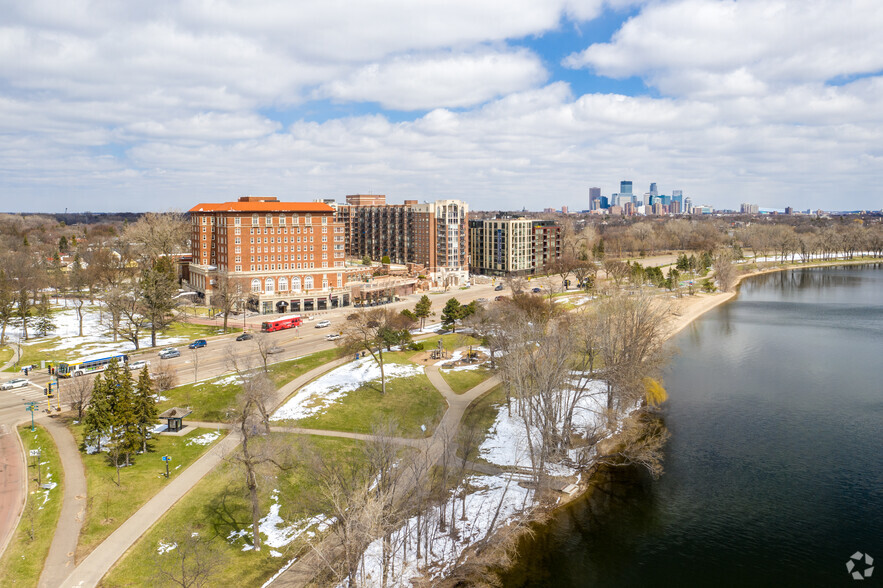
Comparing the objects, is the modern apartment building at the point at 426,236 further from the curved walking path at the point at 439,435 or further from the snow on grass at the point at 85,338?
the curved walking path at the point at 439,435

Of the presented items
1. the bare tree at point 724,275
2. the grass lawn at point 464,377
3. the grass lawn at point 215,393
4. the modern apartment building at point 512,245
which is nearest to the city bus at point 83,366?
the grass lawn at point 215,393

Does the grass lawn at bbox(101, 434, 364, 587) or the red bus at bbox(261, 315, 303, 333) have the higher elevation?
the red bus at bbox(261, 315, 303, 333)

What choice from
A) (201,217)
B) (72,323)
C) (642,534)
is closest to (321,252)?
(201,217)

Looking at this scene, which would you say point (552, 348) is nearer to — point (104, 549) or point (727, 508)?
point (727, 508)

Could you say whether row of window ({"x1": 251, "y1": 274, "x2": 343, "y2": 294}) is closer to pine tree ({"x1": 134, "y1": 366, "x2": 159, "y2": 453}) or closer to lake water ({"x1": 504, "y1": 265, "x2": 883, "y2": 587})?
pine tree ({"x1": 134, "y1": 366, "x2": 159, "y2": 453})

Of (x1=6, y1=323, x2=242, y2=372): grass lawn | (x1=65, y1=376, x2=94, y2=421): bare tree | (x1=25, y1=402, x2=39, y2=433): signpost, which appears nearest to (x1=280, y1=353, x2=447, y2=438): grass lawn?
(x1=65, y1=376, x2=94, y2=421): bare tree
